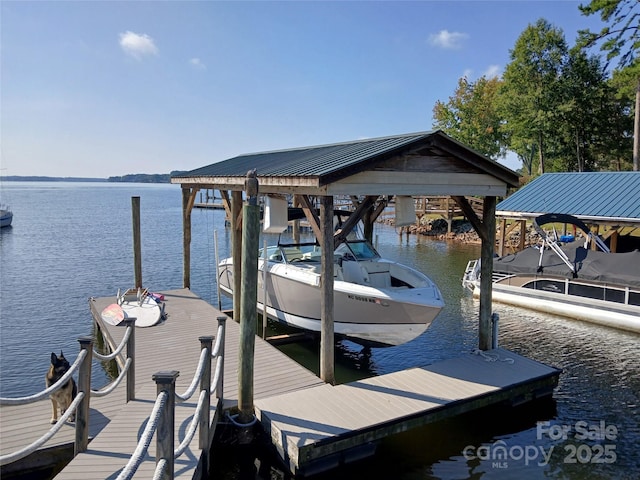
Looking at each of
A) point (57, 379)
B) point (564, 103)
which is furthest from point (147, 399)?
point (564, 103)

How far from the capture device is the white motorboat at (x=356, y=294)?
799 cm

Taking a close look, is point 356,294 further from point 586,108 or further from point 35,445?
point 586,108

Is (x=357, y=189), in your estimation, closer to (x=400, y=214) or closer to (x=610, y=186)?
(x=400, y=214)

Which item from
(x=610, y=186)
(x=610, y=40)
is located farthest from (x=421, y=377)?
(x=610, y=40)

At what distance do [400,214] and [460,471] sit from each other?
4167 millimetres

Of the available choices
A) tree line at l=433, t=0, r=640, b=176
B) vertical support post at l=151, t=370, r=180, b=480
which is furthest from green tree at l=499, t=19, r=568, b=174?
vertical support post at l=151, t=370, r=180, b=480

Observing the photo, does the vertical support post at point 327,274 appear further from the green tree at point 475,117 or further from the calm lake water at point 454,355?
the green tree at point 475,117

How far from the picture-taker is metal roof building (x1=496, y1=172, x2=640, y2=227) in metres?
14.4

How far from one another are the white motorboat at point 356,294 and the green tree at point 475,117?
30.0 meters

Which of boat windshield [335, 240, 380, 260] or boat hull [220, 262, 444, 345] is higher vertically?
boat windshield [335, 240, 380, 260]

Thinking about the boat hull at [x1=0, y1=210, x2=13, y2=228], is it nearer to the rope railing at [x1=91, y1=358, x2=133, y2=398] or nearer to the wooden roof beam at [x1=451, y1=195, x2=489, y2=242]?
the rope railing at [x1=91, y1=358, x2=133, y2=398]

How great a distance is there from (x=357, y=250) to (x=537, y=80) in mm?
28750

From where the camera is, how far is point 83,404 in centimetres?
471

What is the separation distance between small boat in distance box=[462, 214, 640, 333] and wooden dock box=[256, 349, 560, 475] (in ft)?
19.6
